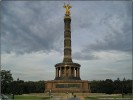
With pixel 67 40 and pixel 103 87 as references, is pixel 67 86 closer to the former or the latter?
pixel 67 40

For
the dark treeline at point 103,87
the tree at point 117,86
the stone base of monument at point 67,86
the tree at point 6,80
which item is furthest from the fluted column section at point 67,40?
the tree at point 117,86

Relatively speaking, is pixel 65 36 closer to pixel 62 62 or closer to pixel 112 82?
pixel 62 62

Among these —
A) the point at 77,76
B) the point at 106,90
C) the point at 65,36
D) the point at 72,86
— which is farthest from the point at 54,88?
the point at 106,90

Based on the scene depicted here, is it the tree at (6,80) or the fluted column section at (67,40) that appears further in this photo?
the fluted column section at (67,40)

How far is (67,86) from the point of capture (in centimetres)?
5159

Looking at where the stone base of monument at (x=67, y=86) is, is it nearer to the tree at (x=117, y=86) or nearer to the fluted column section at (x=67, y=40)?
the fluted column section at (x=67, y=40)

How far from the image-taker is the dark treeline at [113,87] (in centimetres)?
6218

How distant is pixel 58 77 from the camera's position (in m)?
56.5

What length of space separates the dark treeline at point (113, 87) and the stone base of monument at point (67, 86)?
12.9 meters

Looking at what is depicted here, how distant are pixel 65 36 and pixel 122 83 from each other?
1974 centimetres

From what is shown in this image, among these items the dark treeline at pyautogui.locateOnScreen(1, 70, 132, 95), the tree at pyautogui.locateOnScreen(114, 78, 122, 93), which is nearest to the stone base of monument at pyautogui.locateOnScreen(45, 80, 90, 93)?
the dark treeline at pyautogui.locateOnScreen(1, 70, 132, 95)

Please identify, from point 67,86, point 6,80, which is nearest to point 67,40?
point 67,86

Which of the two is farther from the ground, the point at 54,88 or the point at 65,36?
the point at 65,36

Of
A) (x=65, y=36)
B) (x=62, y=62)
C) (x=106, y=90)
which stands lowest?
(x=106, y=90)
